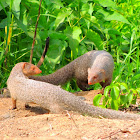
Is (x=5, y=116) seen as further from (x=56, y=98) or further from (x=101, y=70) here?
(x=101, y=70)

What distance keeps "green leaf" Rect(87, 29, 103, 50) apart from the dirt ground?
1912 millimetres

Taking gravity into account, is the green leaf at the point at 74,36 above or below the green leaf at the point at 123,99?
above

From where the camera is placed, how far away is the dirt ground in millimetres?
1757

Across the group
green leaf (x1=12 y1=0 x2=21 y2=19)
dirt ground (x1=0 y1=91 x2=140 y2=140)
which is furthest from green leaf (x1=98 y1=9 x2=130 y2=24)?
dirt ground (x1=0 y1=91 x2=140 y2=140)

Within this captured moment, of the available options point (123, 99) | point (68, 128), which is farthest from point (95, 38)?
point (68, 128)

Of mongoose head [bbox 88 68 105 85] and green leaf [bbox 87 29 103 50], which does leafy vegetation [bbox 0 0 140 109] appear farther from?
mongoose head [bbox 88 68 105 85]

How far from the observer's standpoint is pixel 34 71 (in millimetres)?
2906

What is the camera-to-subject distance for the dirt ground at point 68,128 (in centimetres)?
176

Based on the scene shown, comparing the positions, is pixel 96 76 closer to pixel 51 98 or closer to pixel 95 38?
pixel 95 38

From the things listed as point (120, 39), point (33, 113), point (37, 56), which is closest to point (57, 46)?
Answer: point (37, 56)

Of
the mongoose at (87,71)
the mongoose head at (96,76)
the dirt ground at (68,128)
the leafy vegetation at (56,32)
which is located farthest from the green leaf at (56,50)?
the dirt ground at (68,128)

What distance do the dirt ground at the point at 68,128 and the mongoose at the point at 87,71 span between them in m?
1.51

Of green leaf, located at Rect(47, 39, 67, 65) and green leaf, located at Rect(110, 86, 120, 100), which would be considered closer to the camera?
green leaf, located at Rect(110, 86, 120, 100)

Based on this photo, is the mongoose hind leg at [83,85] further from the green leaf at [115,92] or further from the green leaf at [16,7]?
the green leaf at [115,92]
